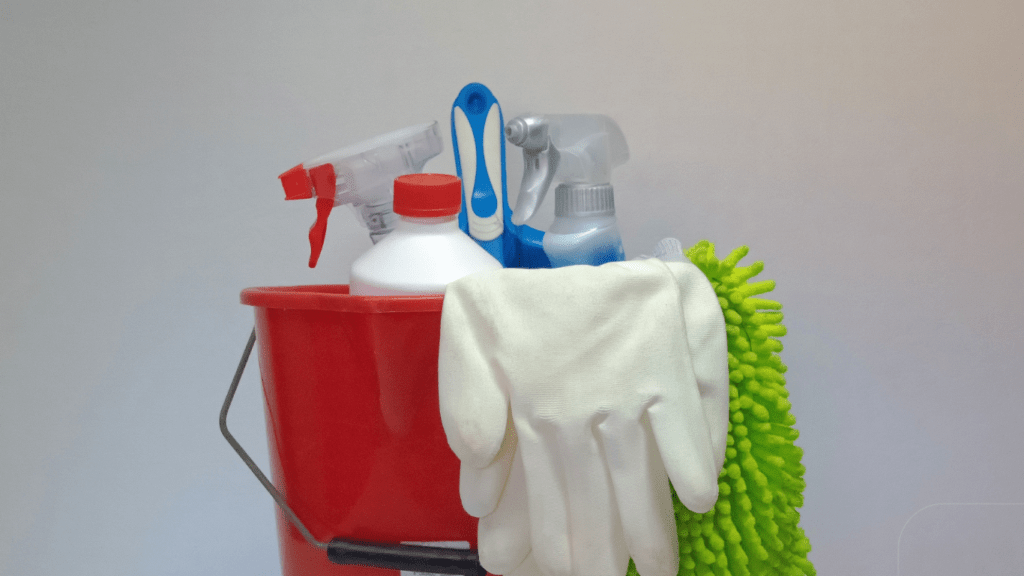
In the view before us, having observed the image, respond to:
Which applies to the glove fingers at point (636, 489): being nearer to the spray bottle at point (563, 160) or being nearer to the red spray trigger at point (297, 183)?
the spray bottle at point (563, 160)

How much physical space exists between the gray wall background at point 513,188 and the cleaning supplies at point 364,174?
0.58ft

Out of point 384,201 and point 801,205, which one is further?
point 801,205

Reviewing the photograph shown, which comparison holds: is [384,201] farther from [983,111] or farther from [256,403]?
[983,111]

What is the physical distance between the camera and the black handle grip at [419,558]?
21.7 inches

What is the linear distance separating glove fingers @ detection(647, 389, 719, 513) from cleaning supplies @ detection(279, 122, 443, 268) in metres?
0.38

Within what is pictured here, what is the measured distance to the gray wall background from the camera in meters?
0.89

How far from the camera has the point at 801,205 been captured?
0.90 m

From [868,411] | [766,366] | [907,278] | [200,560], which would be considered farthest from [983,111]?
[200,560]

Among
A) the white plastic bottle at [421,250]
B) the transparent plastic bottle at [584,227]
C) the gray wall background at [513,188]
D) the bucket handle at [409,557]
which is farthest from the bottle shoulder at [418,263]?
the gray wall background at [513,188]

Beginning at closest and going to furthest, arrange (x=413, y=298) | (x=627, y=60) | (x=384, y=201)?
(x=413, y=298) < (x=384, y=201) < (x=627, y=60)

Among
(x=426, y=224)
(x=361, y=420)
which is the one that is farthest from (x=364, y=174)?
(x=361, y=420)

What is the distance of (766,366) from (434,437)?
26cm

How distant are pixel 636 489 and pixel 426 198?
0.90ft

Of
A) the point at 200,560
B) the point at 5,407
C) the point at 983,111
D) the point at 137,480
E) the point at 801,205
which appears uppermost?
the point at 983,111
